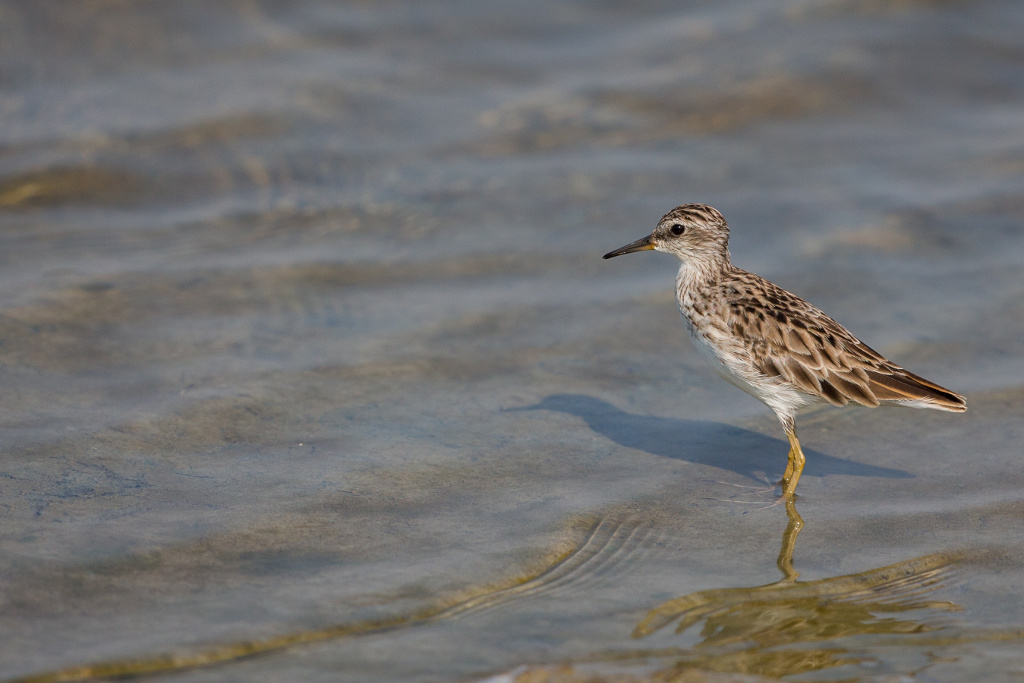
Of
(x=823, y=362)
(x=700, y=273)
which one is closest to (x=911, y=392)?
(x=823, y=362)

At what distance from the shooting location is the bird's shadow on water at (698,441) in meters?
7.30

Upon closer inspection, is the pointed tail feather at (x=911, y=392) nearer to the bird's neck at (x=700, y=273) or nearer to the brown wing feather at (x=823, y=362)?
the brown wing feather at (x=823, y=362)

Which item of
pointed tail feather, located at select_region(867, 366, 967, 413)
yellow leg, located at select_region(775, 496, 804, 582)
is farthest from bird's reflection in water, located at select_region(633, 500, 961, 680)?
pointed tail feather, located at select_region(867, 366, 967, 413)

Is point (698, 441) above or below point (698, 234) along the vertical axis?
below

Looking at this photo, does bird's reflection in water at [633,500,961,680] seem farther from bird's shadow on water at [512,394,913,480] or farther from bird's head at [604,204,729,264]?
bird's head at [604,204,729,264]

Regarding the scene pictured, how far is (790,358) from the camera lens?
6941mm

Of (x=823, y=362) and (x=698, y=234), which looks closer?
(x=823, y=362)

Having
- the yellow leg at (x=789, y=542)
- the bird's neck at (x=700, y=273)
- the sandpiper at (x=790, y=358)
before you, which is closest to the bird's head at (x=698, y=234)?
the bird's neck at (x=700, y=273)

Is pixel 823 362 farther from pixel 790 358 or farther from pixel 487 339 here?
pixel 487 339

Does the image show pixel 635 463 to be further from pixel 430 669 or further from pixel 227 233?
pixel 227 233

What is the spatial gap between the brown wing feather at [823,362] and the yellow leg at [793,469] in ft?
1.14

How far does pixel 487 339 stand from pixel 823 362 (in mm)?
2926

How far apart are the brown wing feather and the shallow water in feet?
2.03

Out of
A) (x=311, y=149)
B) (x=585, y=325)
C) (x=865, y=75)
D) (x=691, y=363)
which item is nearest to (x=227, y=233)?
(x=311, y=149)
